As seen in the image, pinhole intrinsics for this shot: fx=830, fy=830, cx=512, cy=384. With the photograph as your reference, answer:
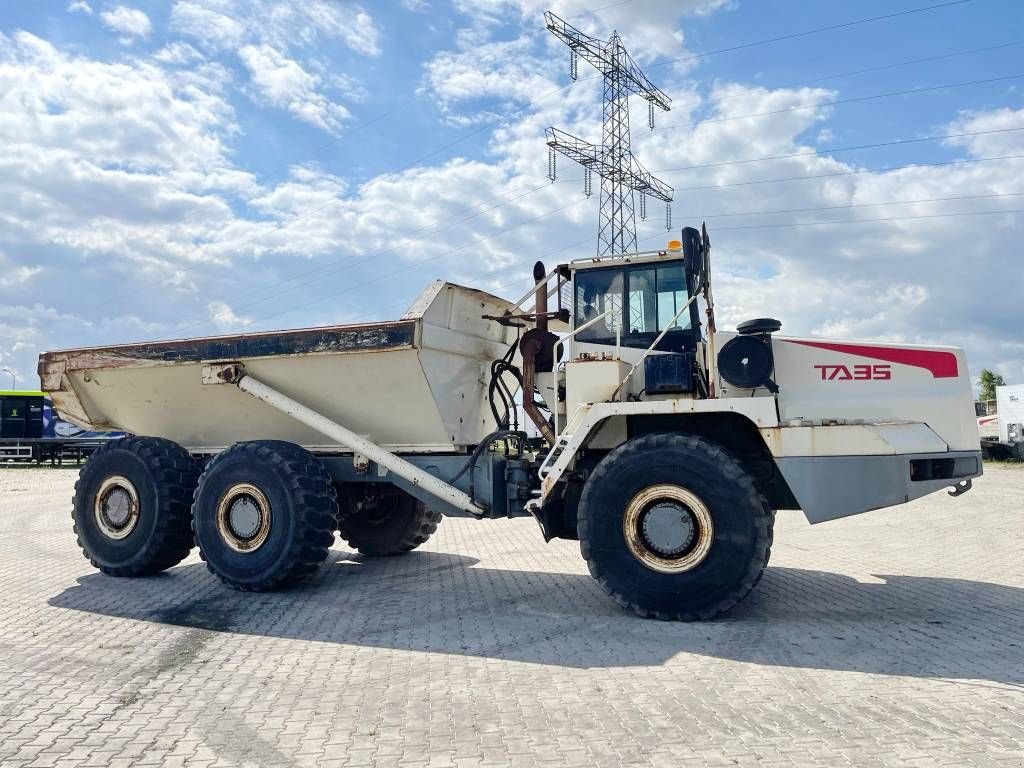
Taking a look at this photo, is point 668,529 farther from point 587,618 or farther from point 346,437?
point 346,437

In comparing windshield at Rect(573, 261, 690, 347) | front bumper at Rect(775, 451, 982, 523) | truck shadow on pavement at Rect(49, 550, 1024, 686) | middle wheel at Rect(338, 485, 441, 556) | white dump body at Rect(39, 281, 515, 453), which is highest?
windshield at Rect(573, 261, 690, 347)

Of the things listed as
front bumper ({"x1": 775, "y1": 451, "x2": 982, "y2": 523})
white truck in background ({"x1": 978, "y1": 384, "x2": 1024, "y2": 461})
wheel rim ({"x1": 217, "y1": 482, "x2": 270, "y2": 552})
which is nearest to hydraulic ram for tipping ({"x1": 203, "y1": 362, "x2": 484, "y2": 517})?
wheel rim ({"x1": 217, "y1": 482, "x2": 270, "y2": 552})

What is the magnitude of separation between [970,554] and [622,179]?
20.1 metres

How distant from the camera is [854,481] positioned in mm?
5949

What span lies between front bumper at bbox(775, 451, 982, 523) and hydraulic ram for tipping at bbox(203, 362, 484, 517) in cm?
267

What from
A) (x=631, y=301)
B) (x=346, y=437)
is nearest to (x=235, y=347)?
(x=346, y=437)

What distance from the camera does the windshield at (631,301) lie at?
6887 mm

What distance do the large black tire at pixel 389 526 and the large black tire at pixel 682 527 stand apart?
361cm

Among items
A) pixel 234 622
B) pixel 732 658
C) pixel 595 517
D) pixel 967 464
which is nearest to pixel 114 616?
pixel 234 622

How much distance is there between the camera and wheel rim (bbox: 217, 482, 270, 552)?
7.33 m

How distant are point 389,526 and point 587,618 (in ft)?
12.2

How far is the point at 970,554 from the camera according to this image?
9.38 metres

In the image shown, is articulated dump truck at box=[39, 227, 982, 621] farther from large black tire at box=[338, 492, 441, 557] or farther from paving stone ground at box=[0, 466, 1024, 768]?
paving stone ground at box=[0, 466, 1024, 768]

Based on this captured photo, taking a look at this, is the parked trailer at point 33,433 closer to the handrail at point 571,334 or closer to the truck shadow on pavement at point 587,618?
the truck shadow on pavement at point 587,618
